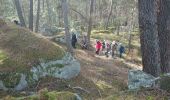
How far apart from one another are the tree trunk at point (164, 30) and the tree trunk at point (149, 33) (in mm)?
841

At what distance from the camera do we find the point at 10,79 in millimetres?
12930

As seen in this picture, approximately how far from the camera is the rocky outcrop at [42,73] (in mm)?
12898

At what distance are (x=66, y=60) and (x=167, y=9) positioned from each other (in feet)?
21.0

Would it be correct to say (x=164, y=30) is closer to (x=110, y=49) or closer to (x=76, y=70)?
(x=76, y=70)

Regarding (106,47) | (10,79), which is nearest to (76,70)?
(10,79)

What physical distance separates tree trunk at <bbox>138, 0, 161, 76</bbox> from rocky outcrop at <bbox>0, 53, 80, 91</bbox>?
531cm

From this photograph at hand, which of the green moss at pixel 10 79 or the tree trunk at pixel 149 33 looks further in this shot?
the green moss at pixel 10 79

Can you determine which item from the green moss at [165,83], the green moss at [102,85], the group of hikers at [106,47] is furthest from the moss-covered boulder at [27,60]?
the group of hikers at [106,47]

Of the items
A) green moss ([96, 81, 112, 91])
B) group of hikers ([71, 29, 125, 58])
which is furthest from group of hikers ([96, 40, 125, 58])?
green moss ([96, 81, 112, 91])

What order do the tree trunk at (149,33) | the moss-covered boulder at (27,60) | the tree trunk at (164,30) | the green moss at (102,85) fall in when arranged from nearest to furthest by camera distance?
the tree trunk at (149,33)
the tree trunk at (164,30)
the moss-covered boulder at (27,60)
the green moss at (102,85)

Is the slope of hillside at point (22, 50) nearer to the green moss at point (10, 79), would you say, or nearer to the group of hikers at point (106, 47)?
the green moss at point (10, 79)

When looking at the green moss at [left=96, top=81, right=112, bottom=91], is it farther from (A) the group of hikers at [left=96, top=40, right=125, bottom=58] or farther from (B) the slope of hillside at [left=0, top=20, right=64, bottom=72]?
(A) the group of hikers at [left=96, top=40, right=125, bottom=58]

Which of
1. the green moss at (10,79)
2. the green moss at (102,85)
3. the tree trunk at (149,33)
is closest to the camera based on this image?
the tree trunk at (149,33)

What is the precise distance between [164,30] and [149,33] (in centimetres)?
115
